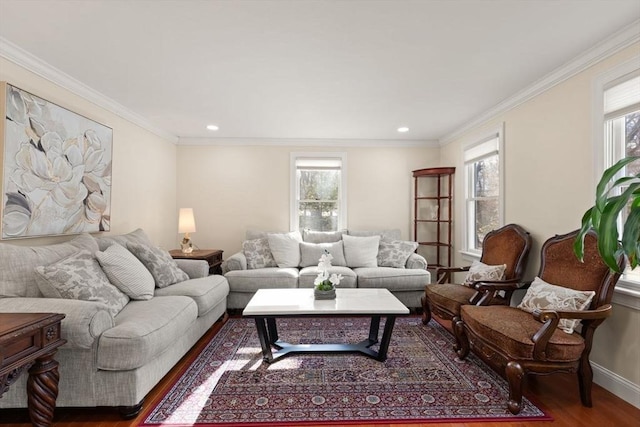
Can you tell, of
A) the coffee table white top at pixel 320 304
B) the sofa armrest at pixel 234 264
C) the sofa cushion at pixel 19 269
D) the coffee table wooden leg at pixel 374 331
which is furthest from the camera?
the sofa armrest at pixel 234 264

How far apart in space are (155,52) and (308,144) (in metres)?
2.88

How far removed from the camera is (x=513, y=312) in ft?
8.02

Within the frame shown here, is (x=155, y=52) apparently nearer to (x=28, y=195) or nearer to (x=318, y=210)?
(x=28, y=195)

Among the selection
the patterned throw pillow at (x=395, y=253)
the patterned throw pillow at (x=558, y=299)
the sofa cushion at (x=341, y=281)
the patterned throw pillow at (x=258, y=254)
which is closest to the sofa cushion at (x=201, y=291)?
the patterned throw pillow at (x=258, y=254)

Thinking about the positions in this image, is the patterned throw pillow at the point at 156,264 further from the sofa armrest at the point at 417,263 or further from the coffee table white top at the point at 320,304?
the sofa armrest at the point at 417,263

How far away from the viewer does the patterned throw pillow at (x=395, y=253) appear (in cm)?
437

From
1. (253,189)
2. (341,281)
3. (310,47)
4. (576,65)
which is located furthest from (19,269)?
(576,65)

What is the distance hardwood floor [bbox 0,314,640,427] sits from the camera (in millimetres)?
1925

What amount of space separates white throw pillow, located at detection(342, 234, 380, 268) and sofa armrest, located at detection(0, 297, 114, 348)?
10.0 ft

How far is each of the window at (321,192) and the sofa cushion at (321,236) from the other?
33 centimetres

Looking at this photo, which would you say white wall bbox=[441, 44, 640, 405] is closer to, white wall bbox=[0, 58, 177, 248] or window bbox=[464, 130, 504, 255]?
Result: window bbox=[464, 130, 504, 255]

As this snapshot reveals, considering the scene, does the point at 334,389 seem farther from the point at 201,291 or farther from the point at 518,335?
the point at 201,291

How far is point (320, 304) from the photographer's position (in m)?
2.66

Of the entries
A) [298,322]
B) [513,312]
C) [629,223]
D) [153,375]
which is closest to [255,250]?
[298,322]
